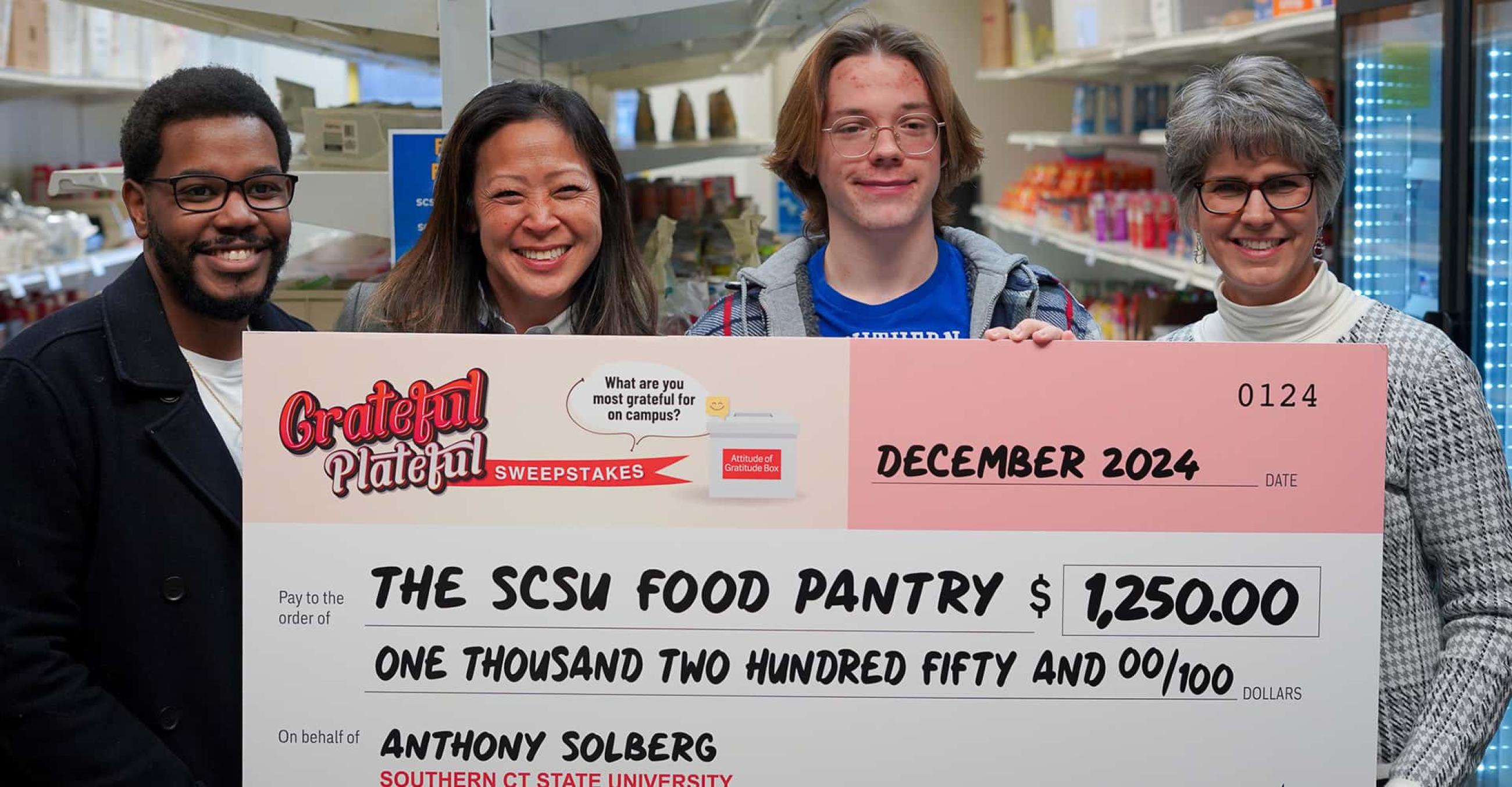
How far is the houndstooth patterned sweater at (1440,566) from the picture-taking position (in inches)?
60.3

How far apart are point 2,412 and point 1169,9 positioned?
170 inches

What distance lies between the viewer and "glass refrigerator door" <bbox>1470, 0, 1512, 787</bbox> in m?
2.99

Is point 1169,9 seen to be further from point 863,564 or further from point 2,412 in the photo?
point 2,412

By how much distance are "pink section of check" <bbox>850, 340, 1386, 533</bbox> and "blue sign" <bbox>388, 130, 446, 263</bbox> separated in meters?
1.29

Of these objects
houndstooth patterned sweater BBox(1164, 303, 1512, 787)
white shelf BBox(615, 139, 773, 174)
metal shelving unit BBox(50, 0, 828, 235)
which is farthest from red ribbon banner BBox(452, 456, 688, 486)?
white shelf BBox(615, 139, 773, 174)

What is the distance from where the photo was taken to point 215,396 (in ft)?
5.40

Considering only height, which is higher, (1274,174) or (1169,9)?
(1169,9)

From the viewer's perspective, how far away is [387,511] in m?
1.54

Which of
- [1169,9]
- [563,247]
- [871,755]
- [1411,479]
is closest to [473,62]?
[563,247]

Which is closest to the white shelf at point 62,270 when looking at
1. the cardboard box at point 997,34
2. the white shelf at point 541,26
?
the white shelf at point 541,26

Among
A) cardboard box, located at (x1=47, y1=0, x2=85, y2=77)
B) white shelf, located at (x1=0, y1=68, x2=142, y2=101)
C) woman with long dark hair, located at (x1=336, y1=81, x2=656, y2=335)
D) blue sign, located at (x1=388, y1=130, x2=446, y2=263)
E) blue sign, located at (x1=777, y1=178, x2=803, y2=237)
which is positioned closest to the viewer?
woman with long dark hair, located at (x1=336, y1=81, x2=656, y2=335)

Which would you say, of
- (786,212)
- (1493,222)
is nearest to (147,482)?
(1493,222)

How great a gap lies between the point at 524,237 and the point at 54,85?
4.40 meters

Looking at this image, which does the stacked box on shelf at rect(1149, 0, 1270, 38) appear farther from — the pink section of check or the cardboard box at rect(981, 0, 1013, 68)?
the pink section of check
